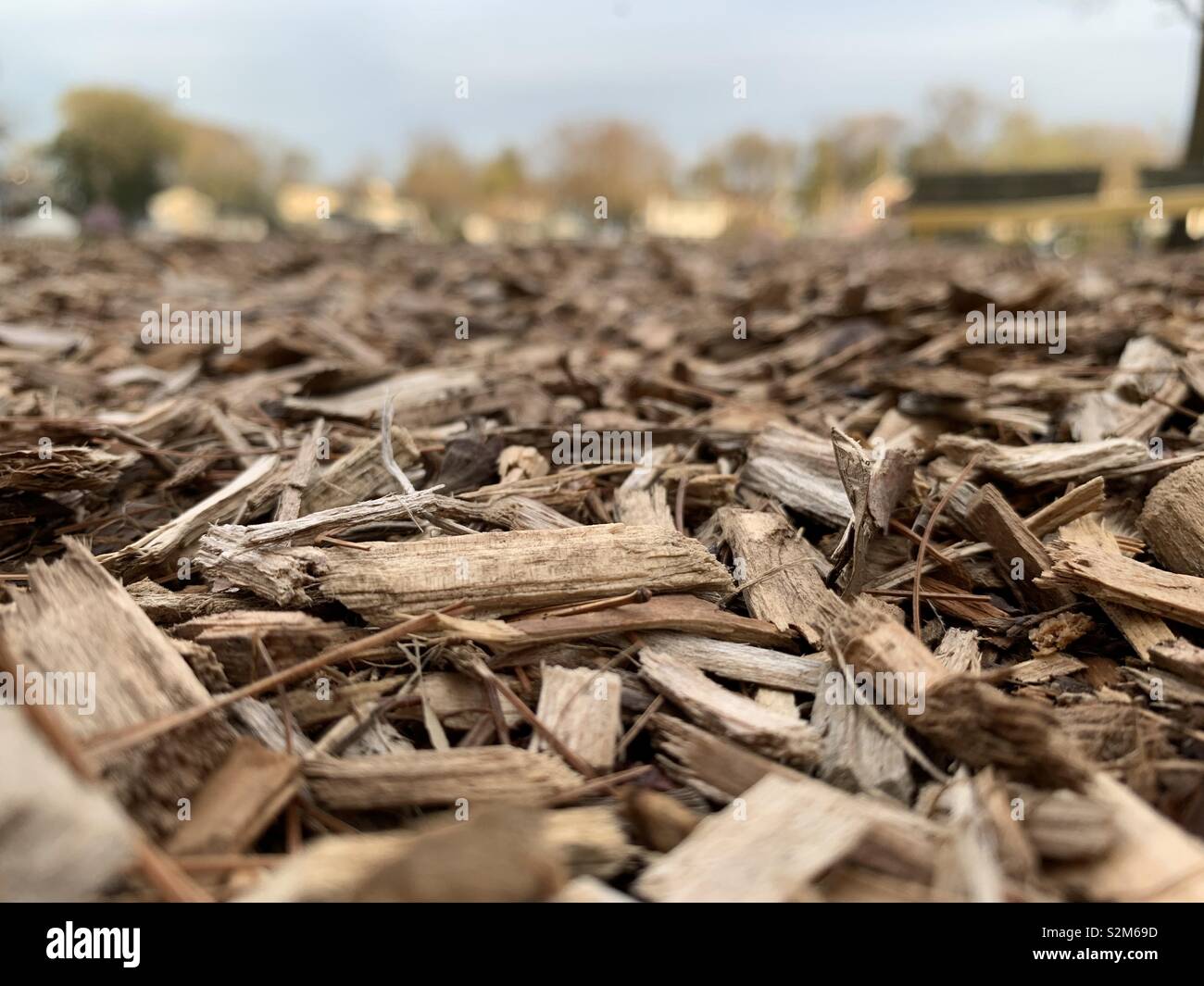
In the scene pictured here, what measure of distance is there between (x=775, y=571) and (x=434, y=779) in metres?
1.02

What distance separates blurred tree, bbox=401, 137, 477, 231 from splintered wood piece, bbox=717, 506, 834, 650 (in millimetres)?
28269

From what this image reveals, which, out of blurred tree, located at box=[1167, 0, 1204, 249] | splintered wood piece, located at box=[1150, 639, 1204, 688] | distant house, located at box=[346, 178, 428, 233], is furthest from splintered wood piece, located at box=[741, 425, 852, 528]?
distant house, located at box=[346, 178, 428, 233]

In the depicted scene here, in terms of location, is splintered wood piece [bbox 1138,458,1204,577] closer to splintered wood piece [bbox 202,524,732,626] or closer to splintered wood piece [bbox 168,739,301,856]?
splintered wood piece [bbox 202,524,732,626]

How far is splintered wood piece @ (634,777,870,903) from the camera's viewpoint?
4.24 feet

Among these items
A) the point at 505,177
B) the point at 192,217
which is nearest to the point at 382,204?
the point at 192,217

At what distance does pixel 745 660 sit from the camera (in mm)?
1976

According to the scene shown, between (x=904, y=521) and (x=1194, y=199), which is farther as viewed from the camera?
(x=1194, y=199)

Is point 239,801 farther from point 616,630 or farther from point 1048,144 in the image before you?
point 1048,144

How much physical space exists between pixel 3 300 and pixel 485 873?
5627 mm

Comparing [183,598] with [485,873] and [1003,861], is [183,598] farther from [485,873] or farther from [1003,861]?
[1003,861]

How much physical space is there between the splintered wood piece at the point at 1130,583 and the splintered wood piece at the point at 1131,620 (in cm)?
2

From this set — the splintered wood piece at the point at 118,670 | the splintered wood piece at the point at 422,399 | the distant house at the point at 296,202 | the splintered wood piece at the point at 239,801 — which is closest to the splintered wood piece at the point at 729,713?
the splintered wood piece at the point at 239,801

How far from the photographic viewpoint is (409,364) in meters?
4.26
